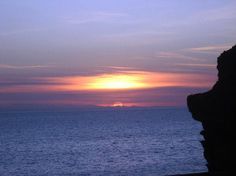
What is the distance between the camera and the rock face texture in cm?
1440

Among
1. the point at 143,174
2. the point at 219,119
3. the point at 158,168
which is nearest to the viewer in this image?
the point at 219,119

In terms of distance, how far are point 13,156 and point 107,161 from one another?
1698 centimetres

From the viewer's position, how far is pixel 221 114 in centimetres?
1515

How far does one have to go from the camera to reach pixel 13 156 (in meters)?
65.2

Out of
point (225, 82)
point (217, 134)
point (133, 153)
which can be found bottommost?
point (133, 153)

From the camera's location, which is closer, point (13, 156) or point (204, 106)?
point (204, 106)

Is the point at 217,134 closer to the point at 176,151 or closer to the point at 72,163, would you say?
the point at 72,163

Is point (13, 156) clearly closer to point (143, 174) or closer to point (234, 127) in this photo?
point (143, 174)

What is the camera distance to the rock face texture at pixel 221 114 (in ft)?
47.2

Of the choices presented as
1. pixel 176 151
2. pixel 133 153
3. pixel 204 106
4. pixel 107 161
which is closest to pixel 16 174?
pixel 107 161

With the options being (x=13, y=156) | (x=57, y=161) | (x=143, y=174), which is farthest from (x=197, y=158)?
(x=13, y=156)

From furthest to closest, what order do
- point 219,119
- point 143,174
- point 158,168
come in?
point 158,168 → point 143,174 → point 219,119

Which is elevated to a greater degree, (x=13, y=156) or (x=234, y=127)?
(x=234, y=127)

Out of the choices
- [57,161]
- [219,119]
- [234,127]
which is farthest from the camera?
[57,161]
